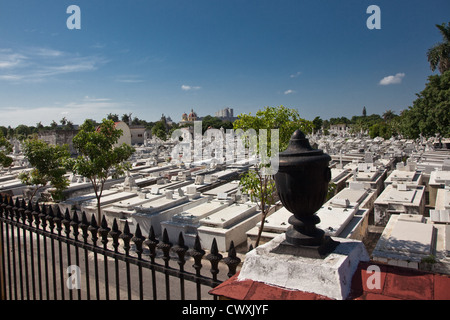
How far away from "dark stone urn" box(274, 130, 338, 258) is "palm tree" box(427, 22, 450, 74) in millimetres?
41836

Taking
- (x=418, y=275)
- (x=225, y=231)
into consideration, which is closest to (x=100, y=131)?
(x=225, y=231)

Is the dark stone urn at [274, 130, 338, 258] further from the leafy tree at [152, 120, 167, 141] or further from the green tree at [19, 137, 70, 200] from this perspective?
the leafy tree at [152, 120, 167, 141]

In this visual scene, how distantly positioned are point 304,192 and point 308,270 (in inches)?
20.8

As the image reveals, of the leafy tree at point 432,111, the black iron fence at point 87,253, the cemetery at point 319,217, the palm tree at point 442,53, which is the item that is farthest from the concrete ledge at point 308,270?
the palm tree at point 442,53

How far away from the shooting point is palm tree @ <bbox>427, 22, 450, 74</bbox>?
35469mm

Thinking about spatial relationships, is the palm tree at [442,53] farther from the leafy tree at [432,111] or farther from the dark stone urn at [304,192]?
the dark stone urn at [304,192]

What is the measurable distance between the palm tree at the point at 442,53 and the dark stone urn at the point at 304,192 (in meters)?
41.8

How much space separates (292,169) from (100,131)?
1215cm

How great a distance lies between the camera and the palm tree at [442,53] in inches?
1396

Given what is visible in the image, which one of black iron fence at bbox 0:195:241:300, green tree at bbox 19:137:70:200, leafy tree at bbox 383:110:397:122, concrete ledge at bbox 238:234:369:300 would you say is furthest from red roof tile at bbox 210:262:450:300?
leafy tree at bbox 383:110:397:122

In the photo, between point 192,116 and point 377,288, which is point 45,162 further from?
point 192,116

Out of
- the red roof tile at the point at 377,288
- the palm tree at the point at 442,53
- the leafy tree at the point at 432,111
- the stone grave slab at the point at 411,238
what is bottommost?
the stone grave slab at the point at 411,238

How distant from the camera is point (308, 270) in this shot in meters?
2.14
